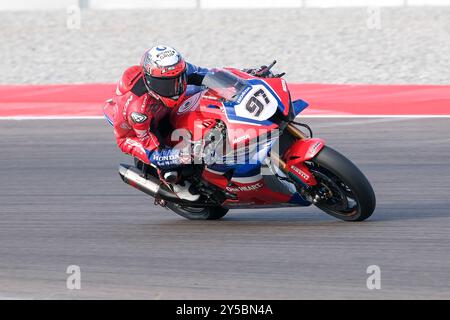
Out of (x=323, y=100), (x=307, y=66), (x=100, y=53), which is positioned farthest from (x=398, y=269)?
(x=100, y=53)

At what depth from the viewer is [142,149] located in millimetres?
7527

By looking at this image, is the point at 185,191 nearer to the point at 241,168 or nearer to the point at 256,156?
the point at 241,168

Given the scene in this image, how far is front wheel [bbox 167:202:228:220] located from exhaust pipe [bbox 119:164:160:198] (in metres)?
0.32

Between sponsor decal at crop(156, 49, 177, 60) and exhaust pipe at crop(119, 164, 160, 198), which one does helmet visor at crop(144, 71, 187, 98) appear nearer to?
sponsor decal at crop(156, 49, 177, 60)

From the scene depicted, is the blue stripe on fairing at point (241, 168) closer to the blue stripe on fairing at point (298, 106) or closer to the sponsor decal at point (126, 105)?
the blue stripe on fairing at point (298, 106)

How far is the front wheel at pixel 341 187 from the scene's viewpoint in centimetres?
696

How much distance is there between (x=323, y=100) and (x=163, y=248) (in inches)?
271

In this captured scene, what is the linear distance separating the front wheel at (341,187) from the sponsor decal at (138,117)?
3.84ft

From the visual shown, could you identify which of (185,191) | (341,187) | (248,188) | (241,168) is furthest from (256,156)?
(185,191)

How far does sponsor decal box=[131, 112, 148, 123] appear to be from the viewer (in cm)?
738

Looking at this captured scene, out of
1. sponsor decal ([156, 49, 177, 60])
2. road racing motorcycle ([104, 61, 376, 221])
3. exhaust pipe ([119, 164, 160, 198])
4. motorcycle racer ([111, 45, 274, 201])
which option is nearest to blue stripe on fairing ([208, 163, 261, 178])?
road racing motorcycle ([104, 61, 376, 221])

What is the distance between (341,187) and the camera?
712cm

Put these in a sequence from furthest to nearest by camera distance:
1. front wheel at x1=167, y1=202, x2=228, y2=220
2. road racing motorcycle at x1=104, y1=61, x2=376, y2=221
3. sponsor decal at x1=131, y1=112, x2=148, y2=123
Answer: front wheel at x1=167, y1=202, x2=228, y2=220 < sponsor decal at x1=131, y1=112, x2=148, y2=123 < road racing motorcycle at x1=104, y1=61, x2=376, y2=221

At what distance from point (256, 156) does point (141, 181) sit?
1008 millimetres
